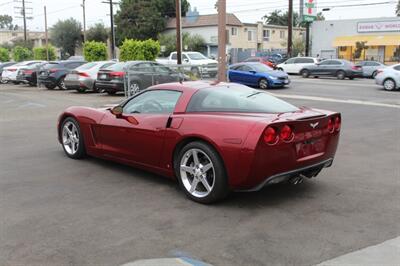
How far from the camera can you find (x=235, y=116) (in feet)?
16.8

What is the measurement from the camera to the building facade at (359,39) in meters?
43.0

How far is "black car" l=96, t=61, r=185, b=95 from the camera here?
17828 mm

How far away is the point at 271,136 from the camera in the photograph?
4750 millimetres

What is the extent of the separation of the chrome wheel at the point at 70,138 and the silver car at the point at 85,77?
12.9 m

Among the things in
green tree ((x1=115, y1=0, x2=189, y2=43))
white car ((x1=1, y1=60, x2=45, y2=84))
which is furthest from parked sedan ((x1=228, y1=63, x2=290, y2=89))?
green tree ((x1=115, y1=0, x2=189, y2=43))

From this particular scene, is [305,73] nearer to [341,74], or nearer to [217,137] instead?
[341,74]

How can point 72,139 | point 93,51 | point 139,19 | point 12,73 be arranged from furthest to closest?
point 139,19 < point 93,51 < point 12,73 < point 72,139

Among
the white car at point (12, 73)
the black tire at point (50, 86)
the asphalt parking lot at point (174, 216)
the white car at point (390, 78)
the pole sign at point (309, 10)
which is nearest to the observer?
the asphalt parking lot at point (174, 216)

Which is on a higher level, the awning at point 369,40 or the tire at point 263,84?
the awning at point 369,40

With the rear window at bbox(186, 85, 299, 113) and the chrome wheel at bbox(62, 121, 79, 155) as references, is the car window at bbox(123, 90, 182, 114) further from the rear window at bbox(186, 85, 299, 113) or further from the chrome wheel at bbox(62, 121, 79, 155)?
the chrome wheel at bbox(62, 121, 79, 155)

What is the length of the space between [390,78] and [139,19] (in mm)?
45603

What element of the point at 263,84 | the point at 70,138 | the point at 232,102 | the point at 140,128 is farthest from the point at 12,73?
the point at 232,102

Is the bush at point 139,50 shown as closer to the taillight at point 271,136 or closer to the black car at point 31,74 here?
the black car at point 31,74

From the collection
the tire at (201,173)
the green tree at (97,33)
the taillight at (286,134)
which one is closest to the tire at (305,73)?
the tire at (201,173)
